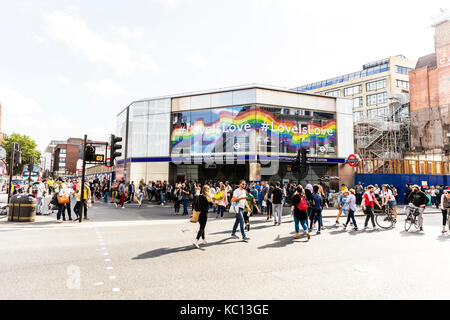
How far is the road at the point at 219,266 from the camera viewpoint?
14.7ft

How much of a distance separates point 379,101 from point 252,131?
4218cm

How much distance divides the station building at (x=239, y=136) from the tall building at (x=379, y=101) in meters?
16.4

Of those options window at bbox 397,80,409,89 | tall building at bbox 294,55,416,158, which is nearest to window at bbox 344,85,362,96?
tall building at bbox 294,55,416,158

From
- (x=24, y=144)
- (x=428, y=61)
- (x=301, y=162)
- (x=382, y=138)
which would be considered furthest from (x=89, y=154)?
(x=24, y=144)

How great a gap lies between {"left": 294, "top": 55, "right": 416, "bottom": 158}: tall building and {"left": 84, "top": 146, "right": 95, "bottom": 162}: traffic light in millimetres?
39000

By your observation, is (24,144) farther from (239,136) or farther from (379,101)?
(379,101)

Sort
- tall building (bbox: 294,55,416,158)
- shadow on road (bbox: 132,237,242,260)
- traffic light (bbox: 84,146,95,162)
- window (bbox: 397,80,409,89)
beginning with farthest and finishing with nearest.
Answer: window (bbox: 397,80,409,89), tall building (bbox: 294,55,416,158), traffic light (bbox: 84,146,95,162), shadow on road (bbox: 132,237,242,260)

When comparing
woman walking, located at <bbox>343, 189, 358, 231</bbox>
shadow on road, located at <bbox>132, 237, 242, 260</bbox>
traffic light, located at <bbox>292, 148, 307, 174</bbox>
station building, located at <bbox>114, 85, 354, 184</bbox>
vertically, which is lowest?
shadow on road, located at <bbox>132, 237, 242, 260</bbox>

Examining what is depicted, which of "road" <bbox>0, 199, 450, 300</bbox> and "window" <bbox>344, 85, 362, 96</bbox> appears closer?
"road" <bbox>0, 199, 450, 300</bbox>

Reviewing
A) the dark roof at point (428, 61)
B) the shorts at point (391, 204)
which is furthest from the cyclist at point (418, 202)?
the dark roof at point (428, 61)

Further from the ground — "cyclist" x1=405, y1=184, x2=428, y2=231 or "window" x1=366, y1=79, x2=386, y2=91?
"window" x1=366, y1=79, x2=386, y2=91

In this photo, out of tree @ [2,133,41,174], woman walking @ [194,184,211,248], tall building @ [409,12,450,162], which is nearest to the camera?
woman walking @ [194,184,211,248]

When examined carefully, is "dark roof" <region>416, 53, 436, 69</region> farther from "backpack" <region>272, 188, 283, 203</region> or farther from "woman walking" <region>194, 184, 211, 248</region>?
"woman walking" <region>194, 184, 211, 248</region>

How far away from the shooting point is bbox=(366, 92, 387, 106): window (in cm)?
5597
